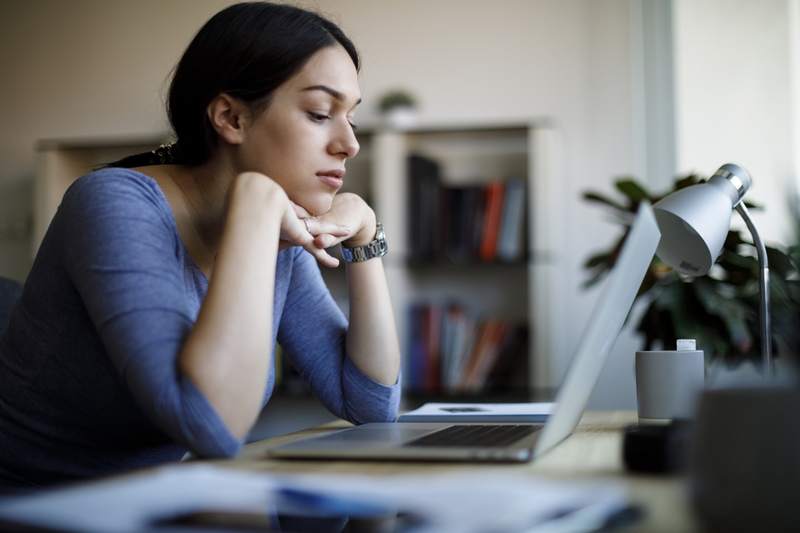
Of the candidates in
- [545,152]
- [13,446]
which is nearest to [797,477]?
[13,446]

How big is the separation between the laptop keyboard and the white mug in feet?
0.59

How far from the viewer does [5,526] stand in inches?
20.3

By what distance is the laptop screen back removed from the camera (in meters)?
0.80

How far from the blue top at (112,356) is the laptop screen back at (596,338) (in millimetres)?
324

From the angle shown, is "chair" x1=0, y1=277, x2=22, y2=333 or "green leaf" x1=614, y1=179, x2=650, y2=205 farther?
"green leaf" x1=614, y1=179, x2=650, y2=205

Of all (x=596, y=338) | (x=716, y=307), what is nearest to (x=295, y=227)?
(x=596, y=338)

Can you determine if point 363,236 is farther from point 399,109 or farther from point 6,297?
point 399,109

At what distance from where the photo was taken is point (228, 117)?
1.37 metres

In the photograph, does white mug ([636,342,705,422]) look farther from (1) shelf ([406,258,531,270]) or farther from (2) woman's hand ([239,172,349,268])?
(1) shelf ([406,258,531,270])

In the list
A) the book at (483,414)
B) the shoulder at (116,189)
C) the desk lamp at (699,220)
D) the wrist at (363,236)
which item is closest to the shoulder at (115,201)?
the shoulder at (116,189)

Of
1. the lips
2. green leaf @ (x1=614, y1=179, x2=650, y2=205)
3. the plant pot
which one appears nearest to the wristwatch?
the lips

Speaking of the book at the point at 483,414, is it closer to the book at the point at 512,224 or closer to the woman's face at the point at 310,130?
the woman's face at the point at 310,130

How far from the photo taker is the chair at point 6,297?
1.45m

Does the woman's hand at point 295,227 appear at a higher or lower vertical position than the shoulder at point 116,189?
lower
